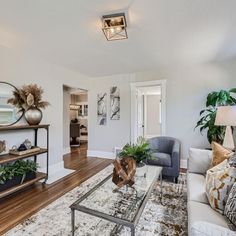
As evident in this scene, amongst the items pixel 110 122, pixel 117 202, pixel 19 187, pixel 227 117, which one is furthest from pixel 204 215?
pixel 110 122

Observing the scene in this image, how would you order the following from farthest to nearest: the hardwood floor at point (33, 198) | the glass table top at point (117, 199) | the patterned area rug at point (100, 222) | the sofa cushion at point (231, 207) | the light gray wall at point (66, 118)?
the light gray wall at point (66, 118) → the hardwood floor at point (33, 198) → the patterned area rug at point (100, 222) → the glass table top at point (117, 199) → the sofa cushion at point (231, 207)

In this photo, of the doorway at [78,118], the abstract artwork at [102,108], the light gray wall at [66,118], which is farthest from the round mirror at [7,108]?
the doorway at [78,118]

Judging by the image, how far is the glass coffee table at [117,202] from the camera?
1421 millimetres

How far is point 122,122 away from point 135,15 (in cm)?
310

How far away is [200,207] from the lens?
59.2 inches

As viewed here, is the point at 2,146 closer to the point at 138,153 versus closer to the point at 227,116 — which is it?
the point at 138,153

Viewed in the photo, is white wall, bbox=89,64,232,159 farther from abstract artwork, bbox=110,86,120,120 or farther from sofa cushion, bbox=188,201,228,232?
sofa cushion, bbox=188,201,228,232

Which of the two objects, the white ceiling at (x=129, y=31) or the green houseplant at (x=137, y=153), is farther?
the green houseplant at (x=137, y=153)

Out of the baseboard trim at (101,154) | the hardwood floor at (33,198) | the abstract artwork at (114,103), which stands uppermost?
the abstract artwork at (114,103)

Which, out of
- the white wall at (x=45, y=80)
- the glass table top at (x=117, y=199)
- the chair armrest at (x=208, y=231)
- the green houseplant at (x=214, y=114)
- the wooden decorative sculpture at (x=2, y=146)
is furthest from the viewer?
the green houseplant at (x=214, y=114)

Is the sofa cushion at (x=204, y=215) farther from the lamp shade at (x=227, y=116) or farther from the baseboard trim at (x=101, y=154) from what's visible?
the baseboard trim at (x=101, y=154)

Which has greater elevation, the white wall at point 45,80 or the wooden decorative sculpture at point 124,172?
the white wall at point 45,80

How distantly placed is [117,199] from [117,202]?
0.04 metres

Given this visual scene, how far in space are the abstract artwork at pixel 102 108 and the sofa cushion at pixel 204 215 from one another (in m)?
3.74
